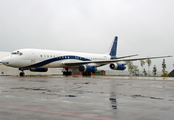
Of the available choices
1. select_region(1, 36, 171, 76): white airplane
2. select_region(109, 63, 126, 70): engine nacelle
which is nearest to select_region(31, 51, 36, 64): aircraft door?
select_region(1, 36, 171, 76): white airplane

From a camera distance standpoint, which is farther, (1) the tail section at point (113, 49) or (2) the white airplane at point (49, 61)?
(1) the tail section at point (113, 49)

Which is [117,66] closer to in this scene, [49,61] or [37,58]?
[49,61]

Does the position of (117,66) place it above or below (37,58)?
below

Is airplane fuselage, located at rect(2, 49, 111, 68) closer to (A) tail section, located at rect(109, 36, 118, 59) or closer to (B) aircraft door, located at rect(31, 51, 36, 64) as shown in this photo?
(B) aircraft door, located at rect(31, 51, 36, 64)

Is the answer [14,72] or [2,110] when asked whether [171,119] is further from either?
[14,72]

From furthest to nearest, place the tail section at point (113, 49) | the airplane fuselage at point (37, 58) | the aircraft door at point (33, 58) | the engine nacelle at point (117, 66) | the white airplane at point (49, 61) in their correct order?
the tail section at point (113, 49), the engine nacelle at point (117, 66), the aircraft door at point (33, 58), the white airplane at point (49, 61), the airplane fuselage at point (37, 58)

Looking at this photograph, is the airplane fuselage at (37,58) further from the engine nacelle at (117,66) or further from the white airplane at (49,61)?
the engine nacelle at (117,66)

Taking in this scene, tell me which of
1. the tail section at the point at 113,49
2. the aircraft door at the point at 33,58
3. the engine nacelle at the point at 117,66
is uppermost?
the tail section at the point at 113,49

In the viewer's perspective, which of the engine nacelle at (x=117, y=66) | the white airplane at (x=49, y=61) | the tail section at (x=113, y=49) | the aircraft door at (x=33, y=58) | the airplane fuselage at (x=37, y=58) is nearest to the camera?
the airplane fuselage at (x=37, y=58)

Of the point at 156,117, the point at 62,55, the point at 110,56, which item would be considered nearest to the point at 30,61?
the point at 62,55

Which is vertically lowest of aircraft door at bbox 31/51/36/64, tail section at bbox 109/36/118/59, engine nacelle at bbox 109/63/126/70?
engine nacelle at bbox 109/63/126/70

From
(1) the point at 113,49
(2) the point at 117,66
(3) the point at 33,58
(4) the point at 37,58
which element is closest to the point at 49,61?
(4) the point at 37,58

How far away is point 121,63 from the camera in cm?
3472

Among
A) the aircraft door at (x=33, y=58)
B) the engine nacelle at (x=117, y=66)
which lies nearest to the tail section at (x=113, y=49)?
the engine nacelle at (x=117, y=66)
